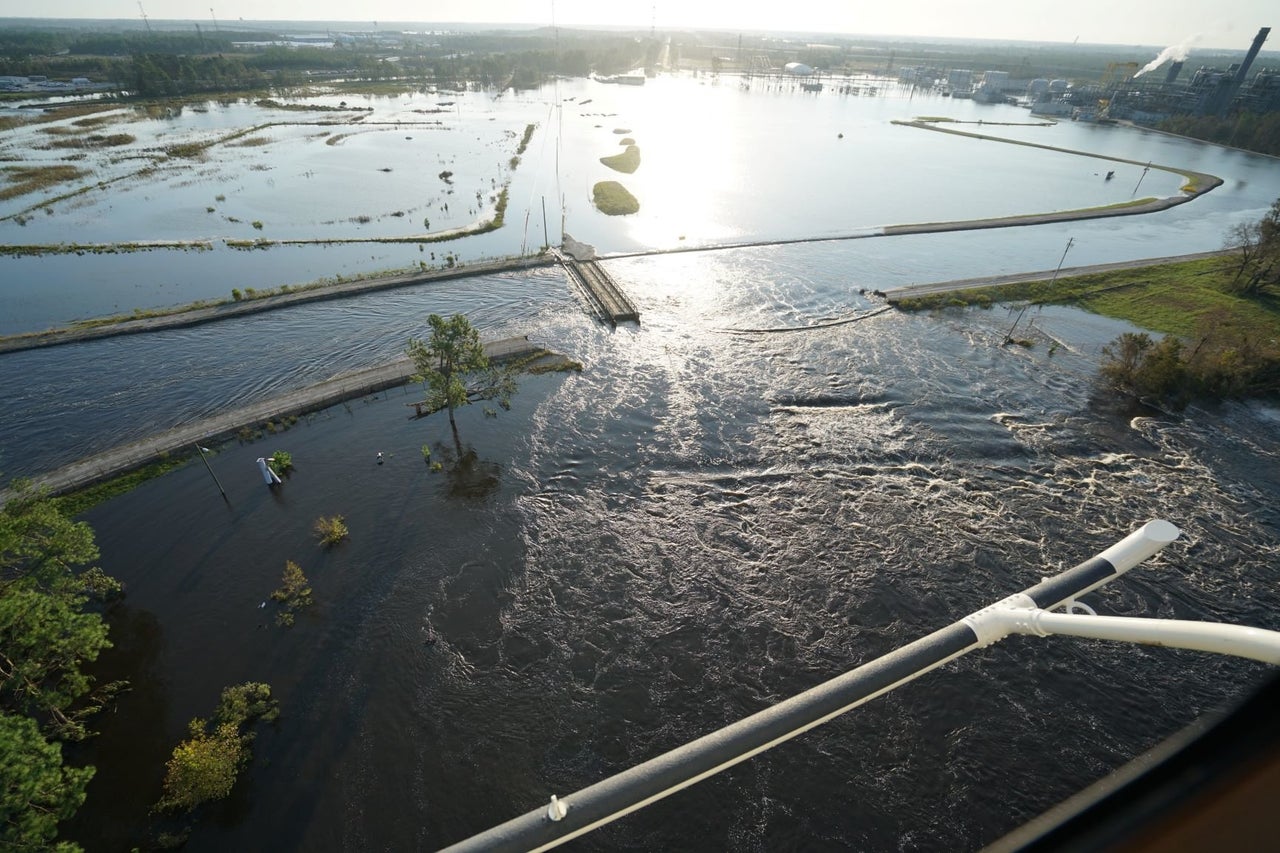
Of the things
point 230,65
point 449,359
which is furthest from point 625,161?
point 230,65

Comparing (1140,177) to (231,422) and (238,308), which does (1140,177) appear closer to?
(238,308)

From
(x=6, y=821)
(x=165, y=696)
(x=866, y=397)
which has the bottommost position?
(x=165, y=696)

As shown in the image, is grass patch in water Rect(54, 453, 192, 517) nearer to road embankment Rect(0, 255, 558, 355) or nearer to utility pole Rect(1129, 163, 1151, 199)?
road embankment Rect(0, 255, 558, 355)

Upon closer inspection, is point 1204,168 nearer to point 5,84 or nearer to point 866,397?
point 866,397

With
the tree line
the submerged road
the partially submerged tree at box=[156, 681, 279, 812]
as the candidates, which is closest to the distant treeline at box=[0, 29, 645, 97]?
the submerged road

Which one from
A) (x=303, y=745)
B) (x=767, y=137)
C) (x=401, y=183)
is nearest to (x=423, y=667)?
(x=303, y=745)

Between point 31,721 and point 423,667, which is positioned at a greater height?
point 31,721
